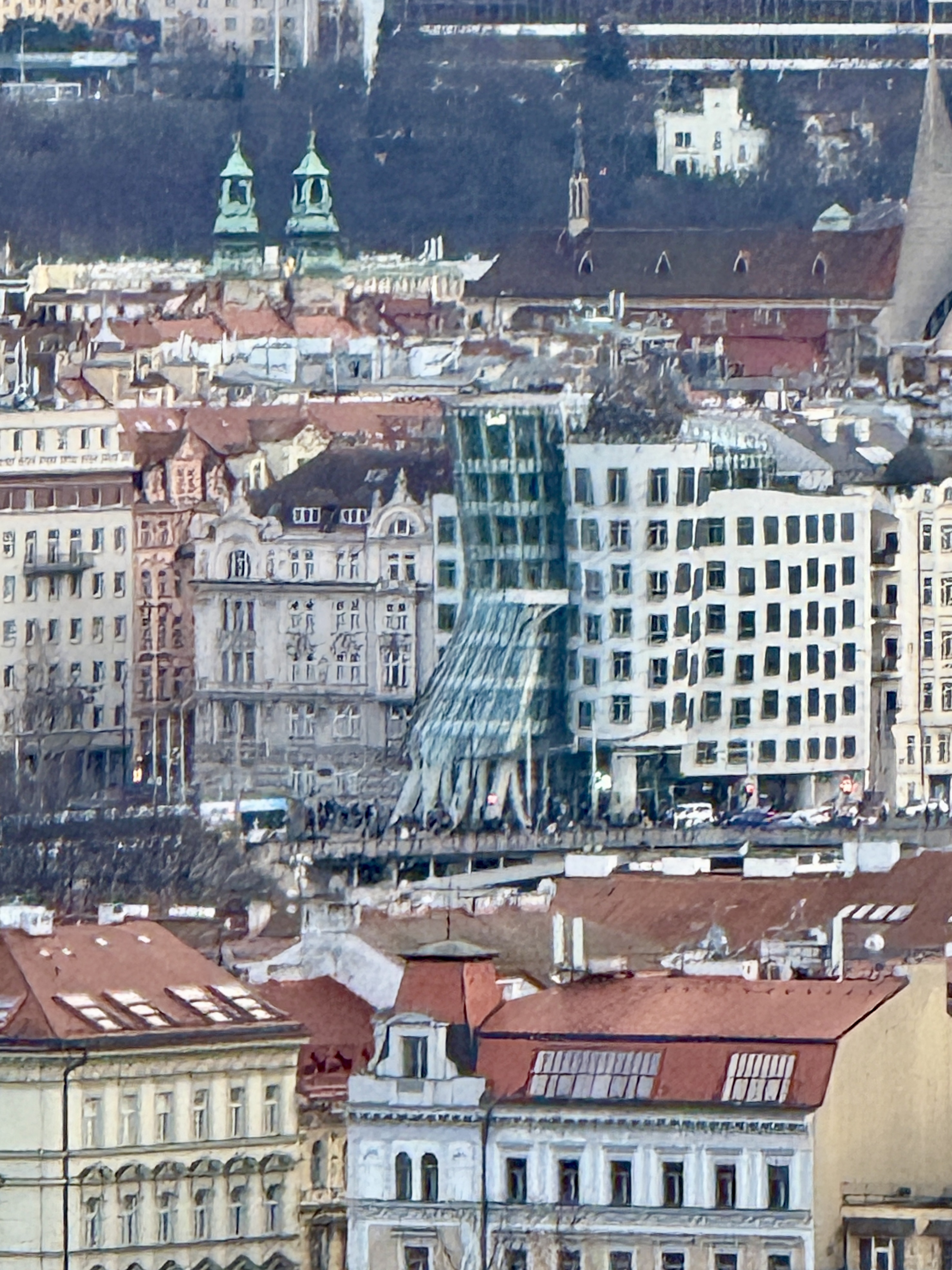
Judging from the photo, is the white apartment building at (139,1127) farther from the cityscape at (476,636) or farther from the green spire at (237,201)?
the green spire at (237,201)

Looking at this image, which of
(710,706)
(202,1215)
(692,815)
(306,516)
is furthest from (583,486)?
(202,1215)

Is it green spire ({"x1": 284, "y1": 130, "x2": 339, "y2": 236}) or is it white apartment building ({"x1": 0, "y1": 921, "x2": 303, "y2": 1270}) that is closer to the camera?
white apartment building ({"x1": 0, "y1": 921, "x2": 303, "y2": 1270})

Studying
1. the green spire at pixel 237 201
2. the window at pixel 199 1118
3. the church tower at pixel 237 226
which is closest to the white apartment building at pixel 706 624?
the window at pixel 199 1118

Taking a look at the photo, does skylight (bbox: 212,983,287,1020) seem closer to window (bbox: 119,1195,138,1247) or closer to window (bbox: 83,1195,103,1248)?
window (bbox: 119,1195,138,1247)

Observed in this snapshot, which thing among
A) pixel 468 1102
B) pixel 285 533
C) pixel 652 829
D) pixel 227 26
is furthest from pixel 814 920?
pixel 227 26

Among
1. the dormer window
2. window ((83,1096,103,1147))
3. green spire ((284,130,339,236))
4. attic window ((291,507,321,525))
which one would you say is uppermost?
green spire ((284,130,339,236))

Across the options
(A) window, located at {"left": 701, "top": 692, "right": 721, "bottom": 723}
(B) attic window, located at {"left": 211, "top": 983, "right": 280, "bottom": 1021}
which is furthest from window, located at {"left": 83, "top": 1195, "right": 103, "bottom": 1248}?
(A) window, located at {"left": 701, "top": 692, "right": 721, "bottom": 723}

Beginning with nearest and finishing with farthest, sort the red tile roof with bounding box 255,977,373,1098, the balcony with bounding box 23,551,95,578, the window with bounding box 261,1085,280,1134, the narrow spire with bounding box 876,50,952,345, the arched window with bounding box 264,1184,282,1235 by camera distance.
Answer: the arched window with bounding box 264,1184,282,1235, the window with bounding box 261,1085,280,1134, the red tile roof with bounding box 255,977,373,1098, the balcony with bounding box 23,551,95,578, the narrow spire with bounding box 876,50,952,345

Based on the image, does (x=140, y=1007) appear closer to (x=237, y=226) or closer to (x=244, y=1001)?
(x=244, y=1001)
